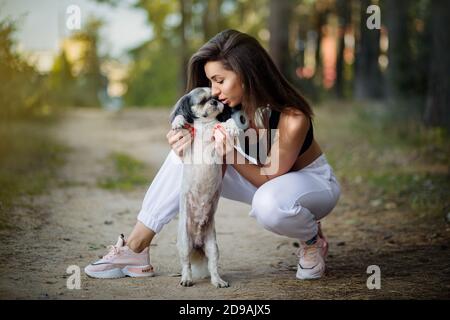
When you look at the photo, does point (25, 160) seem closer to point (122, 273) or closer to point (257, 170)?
point (122, 273)

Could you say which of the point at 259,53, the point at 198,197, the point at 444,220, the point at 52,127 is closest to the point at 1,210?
the point at 198,197

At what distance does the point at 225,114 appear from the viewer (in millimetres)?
3643

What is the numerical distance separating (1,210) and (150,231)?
216 cm

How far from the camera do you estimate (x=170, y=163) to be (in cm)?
377

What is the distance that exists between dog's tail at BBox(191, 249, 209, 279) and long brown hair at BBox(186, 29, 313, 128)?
0.92 m

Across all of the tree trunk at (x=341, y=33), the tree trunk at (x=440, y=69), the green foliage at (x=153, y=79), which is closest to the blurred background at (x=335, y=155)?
the tree trunk at (x=440, y=69)

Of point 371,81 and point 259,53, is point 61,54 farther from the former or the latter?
point 259,53

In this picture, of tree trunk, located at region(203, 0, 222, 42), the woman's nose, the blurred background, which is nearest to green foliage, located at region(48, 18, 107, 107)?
the blurred background

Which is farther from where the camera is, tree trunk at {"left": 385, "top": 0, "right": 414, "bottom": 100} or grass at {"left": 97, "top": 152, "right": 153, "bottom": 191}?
tree trunk at {"left": 385, "top": 0, "right": 414, "bottom": 100}

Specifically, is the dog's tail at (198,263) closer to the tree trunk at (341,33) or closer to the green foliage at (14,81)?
the green foliage at (14,81)

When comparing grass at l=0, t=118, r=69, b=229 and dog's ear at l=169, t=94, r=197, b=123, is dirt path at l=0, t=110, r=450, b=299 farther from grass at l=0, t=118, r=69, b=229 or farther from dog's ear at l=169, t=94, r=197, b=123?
dog's ear at l=169, t=94, r=197, b=123

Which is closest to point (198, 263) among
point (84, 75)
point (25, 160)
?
point (25, 160)

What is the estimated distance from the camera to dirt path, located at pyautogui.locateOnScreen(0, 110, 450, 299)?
3.46 meters

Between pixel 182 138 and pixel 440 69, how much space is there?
26.0 feet
